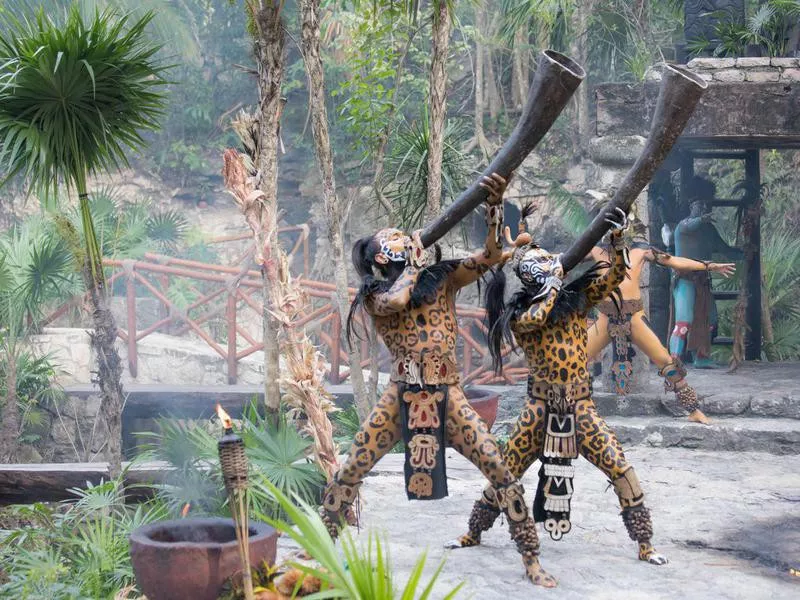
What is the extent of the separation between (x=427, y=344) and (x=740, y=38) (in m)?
6.49

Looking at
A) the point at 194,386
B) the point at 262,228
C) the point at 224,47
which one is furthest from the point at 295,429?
the point at 224,47

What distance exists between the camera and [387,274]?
546 centimetres

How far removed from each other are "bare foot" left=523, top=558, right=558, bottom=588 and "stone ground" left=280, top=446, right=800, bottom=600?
0.18 feet

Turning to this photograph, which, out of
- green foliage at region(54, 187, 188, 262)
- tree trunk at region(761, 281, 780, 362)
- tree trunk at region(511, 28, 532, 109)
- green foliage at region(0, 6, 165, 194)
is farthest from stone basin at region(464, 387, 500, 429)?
tree trunk at region(511, 28, 532, 109)

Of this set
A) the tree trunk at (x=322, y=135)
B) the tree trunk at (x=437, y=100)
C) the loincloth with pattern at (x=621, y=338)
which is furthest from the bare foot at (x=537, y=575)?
the loincloth with pattern at (x=621, y=338)

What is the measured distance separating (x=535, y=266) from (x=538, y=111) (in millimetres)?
815

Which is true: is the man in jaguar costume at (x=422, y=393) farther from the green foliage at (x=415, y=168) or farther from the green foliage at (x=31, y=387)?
the green foliage at (x=31, y=387)

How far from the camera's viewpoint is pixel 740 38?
10.3 metres

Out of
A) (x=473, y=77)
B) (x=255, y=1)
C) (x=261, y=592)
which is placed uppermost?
(x=473, y=77)

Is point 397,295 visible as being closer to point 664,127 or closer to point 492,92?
point 664,127

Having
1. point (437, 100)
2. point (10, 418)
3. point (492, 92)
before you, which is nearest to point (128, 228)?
point (10, 418)

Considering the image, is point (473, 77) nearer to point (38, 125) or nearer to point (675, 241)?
point (675, 241)

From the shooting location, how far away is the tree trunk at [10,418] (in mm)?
11234

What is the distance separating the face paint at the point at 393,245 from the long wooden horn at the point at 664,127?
95cm
